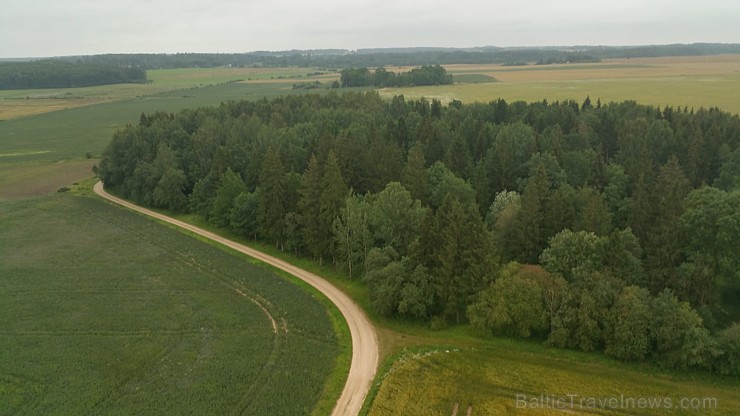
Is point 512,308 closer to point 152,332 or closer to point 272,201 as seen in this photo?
point 152,332

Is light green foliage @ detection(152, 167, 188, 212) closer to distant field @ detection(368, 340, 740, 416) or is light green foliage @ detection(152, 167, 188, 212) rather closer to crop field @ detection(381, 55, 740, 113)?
distant field @ detection(368, 340, 740, 416)

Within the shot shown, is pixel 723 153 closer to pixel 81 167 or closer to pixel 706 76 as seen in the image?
pixel 706 76

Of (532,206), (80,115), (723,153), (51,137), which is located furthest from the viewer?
(80,115)

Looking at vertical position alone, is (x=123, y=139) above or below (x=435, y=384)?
above

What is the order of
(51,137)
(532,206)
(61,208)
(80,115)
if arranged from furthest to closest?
(80,115) < (51,137) < (61,208) < (532,206)

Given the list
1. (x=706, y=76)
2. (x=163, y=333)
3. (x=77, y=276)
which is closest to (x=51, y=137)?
(x=77, y=276)

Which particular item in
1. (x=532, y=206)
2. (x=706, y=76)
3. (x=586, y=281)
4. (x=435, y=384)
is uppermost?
(x=706, y=76)

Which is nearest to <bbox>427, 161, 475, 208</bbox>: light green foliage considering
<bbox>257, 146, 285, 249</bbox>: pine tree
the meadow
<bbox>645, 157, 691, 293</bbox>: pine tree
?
the meadow
